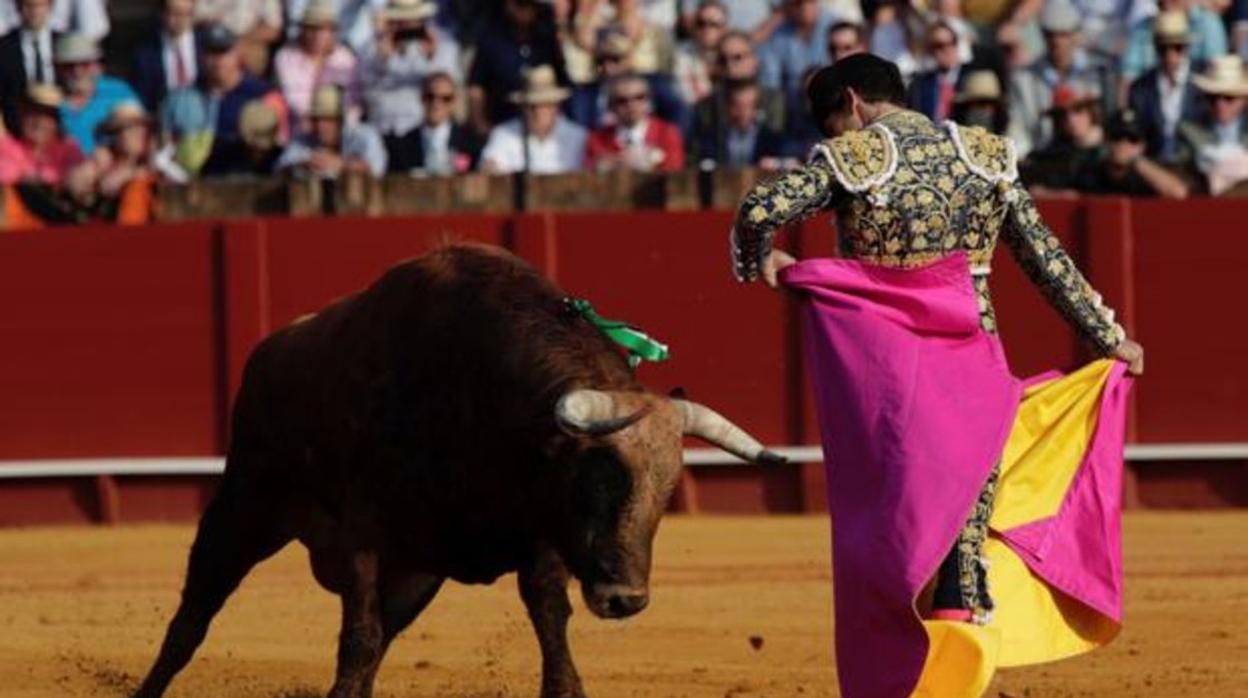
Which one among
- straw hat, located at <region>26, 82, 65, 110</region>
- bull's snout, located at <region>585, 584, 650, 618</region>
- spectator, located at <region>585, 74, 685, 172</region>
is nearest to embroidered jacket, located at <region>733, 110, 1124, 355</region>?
bull's snout, located at <region>585, 584, 650, 618</region>

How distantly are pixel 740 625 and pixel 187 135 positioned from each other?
13.9 ft

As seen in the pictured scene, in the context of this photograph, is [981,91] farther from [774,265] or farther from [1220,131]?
[774,265]

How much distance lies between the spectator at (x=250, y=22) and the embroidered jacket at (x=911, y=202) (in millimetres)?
6591

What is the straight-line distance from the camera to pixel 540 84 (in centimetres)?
1145

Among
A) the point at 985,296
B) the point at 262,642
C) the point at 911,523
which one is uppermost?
the point at 985,296

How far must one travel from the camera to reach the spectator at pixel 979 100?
1095 centimetres

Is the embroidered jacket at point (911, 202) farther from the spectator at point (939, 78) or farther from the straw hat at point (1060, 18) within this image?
the straw hat at point (1060, 18)

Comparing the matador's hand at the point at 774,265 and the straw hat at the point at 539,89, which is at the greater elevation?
the straw hat at the point at 539,89

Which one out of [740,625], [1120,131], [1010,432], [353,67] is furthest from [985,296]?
[353,67]

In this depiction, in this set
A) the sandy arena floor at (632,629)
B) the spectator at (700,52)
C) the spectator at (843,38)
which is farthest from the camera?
the spectator at (700,52)

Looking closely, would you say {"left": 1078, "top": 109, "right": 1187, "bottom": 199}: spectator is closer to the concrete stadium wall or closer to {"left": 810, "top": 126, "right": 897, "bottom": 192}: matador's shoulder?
the concrete stadium wall

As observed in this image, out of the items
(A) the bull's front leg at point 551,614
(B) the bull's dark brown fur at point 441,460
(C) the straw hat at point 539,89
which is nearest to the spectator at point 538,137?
(C) the straw hat at point 539,89

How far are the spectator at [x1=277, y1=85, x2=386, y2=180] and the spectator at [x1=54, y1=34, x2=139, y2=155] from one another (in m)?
0.67

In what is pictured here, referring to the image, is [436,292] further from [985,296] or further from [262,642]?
[262,642]
